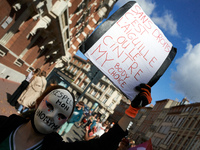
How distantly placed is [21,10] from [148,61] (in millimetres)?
9678

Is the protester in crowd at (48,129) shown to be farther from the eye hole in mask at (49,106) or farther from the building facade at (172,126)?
the building facade at (172,126)

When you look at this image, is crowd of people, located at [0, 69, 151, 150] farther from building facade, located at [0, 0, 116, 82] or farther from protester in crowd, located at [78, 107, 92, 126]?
protester in crowd, located at [78, 107, 92, 126]

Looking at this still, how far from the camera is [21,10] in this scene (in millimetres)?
9617

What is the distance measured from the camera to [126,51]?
2527 millimetres

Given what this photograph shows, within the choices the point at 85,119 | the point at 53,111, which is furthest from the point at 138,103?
the point at 85,119

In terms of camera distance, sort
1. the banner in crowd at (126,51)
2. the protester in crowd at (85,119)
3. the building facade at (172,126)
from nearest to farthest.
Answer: the banner in crowd at (126,51) < the protester in crowd at (85,119) < the building facade at (172,126)

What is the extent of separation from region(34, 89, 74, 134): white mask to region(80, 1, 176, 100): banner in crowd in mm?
835

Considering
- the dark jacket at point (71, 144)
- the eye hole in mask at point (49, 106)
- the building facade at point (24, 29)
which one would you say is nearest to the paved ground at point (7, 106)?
the building facade at point (24, 29)

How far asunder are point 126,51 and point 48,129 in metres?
1.60

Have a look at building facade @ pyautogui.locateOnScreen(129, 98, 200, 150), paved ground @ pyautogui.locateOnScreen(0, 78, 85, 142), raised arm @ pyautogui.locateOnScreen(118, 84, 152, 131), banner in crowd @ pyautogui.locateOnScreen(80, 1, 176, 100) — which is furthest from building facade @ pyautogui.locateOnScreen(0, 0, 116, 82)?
building facade @ pyautogui.locateOnScreen(129, 98, 200, 150)

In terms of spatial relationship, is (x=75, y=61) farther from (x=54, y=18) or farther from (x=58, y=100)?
(x=58, y=100)

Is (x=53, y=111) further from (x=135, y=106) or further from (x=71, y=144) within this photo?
(x=135, y=106)

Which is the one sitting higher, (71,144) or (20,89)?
(71,144)

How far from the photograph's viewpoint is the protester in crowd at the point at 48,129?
5.58ft
